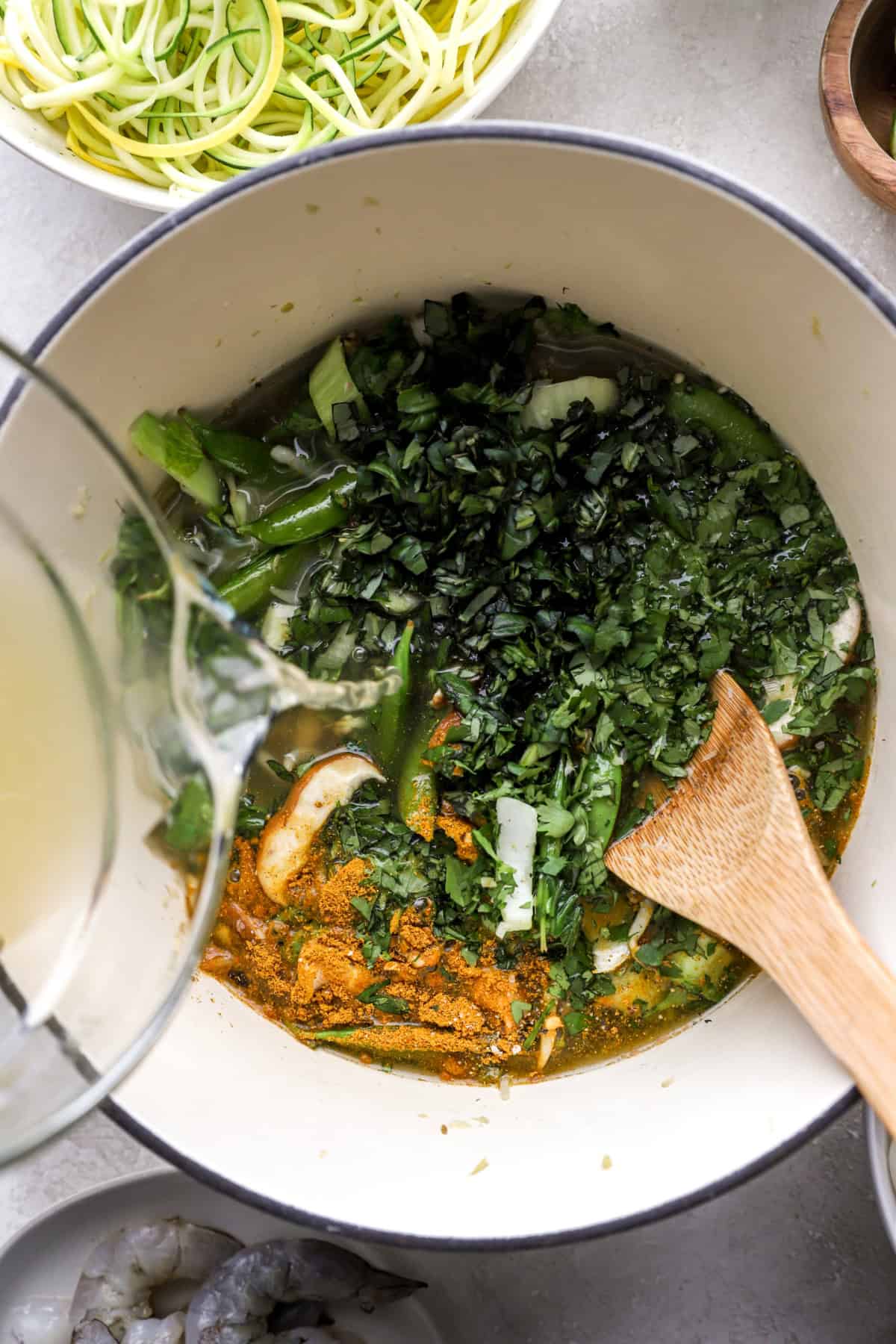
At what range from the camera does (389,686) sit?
5.22 feet

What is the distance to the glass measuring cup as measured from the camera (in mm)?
1034

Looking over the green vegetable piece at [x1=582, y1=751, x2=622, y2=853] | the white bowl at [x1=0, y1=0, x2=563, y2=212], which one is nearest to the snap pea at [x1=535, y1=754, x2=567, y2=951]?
the green vegetable piece at [x1=582, y1=751, x2=622, y2=853]

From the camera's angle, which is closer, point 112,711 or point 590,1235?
point 112,711

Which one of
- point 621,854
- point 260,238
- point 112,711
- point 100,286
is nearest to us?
point 112,711

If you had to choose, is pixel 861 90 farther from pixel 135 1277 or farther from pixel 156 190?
pixel 135 1277

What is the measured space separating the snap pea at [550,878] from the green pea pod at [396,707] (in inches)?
9.5

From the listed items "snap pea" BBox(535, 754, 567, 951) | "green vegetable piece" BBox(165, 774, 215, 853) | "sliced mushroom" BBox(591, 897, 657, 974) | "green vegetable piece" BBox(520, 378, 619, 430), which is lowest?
"sliced mushroom" BBox(591, 897, 657, 974)

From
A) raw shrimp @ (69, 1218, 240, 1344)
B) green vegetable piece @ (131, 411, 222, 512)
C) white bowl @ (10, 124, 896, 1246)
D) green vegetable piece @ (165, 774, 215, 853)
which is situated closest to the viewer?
green vegetable piece @ (165, 774, 215, 853)

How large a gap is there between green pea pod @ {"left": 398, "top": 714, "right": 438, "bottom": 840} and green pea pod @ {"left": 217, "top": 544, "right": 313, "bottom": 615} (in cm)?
29

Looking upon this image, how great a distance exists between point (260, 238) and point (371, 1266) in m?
1.52

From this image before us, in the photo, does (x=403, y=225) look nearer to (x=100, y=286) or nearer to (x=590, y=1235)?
(x=100, y=286)

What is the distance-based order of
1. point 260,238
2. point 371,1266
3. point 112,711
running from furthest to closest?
1. point 371,1266
2. point 260,238
3. point 112,711

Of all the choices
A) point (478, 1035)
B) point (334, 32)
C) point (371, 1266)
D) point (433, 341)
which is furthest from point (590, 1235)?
point (334, 32)

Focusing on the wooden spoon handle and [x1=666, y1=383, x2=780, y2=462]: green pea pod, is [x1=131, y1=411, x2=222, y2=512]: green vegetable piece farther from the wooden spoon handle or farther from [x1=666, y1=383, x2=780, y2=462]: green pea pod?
the wooden spoon handle
